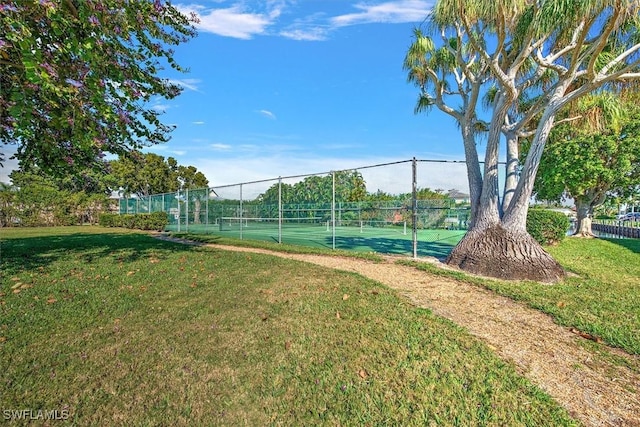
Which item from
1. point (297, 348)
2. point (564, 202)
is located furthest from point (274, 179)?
point (564, 202)

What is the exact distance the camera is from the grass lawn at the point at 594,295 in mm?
3361

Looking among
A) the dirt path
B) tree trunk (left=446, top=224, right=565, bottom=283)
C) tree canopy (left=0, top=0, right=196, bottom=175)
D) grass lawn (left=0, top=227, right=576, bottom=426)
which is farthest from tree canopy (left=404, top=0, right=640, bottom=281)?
tree canopy (left=0, top=0, right=196, bottom=175)

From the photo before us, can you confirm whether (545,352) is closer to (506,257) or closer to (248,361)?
(248,361)

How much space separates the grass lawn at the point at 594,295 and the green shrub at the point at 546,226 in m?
1.95

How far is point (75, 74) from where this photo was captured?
4.45 m

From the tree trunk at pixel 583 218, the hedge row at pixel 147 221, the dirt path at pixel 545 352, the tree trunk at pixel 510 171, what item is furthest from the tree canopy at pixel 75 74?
the tree trunk at pixel 583 218

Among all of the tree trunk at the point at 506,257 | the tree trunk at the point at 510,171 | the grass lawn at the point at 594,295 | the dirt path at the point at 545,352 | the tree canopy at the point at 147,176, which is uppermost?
the tree canopy at the point at 147,176

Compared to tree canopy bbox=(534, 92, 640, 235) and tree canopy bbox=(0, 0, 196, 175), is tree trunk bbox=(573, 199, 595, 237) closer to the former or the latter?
tree canopy bbox=(534, 92, 640, 235)

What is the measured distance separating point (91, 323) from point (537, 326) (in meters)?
4.62

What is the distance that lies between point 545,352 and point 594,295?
8.52ft

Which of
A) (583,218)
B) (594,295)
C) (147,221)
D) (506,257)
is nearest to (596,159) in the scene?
(583,218)

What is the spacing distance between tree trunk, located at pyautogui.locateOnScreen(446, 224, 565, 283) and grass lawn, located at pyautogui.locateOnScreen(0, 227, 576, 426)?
2597 millimetres

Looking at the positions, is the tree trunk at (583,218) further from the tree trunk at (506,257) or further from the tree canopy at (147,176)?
the tree canopy at (147,176)

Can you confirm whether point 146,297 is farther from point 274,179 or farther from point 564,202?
point 564,202
